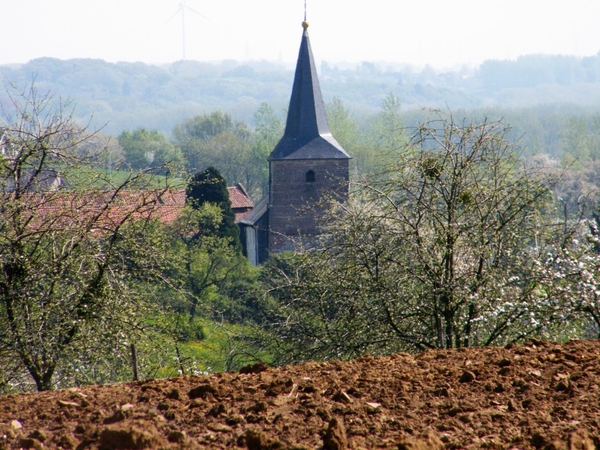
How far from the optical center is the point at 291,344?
1089 cm

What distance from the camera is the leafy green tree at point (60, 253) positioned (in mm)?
7922

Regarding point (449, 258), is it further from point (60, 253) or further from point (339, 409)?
point (339, 409)

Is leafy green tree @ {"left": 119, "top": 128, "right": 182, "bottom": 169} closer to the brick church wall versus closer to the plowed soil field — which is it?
the brick church wall

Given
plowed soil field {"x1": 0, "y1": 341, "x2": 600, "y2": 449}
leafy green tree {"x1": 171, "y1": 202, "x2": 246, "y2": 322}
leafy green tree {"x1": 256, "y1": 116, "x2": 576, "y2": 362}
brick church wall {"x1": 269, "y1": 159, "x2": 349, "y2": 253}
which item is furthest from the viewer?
brick church wall {"x1": 269, "y1": 159, "x2": 349, "y2": 253}

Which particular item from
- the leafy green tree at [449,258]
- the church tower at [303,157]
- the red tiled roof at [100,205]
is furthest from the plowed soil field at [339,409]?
the church tower at [303,157]

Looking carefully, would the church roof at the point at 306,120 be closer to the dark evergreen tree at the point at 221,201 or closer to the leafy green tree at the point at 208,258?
the dark evergreen tree at the point at 221,201

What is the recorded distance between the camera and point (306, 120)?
1622 inches

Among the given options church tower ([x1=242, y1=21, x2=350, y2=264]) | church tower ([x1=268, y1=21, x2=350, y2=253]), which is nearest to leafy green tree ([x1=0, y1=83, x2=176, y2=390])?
church tower ([x1=242, y1=21, x2=350, y2=264])

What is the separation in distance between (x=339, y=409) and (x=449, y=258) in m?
5.18

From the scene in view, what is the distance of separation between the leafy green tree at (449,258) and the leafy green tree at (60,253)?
246 centimetres

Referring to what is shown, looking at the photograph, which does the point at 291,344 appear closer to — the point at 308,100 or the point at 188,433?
the point at 188,433

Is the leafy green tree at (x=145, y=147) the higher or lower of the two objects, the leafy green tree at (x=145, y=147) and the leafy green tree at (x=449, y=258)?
the lower

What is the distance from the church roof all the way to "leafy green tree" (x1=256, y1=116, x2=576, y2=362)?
3086 cm

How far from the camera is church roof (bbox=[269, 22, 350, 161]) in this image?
4072 centimetres
